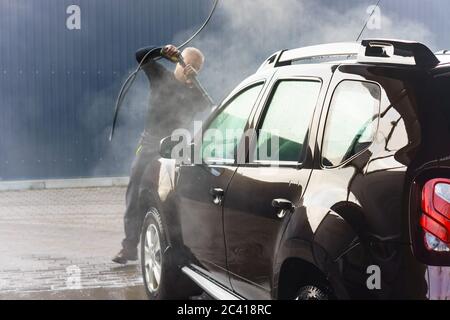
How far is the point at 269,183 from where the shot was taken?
3383 millimetres

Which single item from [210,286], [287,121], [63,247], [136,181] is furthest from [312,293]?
[63,247]

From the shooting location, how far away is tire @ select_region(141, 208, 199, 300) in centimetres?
471

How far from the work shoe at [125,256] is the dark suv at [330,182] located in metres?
2.03

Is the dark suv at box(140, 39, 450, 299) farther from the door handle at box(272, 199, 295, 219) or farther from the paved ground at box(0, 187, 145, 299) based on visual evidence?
the paved ground at box(0, 187, 145, 299)

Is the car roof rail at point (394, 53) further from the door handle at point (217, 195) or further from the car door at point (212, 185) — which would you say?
the door handle at point (217, 195)

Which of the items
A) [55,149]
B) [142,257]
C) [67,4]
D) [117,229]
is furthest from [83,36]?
[142,257]

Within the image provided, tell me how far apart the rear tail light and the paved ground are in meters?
3.19

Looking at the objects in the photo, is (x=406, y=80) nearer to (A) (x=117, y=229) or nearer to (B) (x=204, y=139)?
(B) (x=204, y=139)

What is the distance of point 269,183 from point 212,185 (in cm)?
70

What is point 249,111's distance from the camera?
12.8 ft

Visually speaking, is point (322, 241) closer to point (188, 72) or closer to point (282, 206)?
point (282, 206)

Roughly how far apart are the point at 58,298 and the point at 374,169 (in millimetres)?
3250

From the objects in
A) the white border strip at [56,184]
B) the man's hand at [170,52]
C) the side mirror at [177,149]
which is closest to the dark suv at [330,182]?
the side mirror at [177,149]
